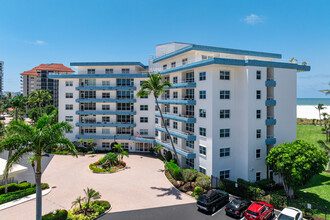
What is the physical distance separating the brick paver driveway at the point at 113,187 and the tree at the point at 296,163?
12.1 meters

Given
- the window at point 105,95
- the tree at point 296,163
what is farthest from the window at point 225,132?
the window at point 105,95

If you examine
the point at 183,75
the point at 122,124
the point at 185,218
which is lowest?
the point at 185,218

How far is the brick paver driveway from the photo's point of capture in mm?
24594

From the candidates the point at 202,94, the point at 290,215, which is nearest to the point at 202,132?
the point at 202,94

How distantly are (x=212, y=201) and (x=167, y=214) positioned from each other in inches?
211

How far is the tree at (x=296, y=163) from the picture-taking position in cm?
2409

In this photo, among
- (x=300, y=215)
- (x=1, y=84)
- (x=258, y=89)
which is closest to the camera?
(x=300, y=215)

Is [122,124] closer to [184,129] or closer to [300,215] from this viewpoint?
[184,129]

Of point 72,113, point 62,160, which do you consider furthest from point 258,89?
point 72,113

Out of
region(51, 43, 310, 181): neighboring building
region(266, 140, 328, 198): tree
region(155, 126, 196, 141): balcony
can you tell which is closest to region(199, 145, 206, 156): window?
region(51, 43, 310, 181): neighboring building

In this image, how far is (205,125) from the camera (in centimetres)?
3183

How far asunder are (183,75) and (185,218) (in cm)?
2412

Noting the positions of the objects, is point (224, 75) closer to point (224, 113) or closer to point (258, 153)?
point (224, 113)

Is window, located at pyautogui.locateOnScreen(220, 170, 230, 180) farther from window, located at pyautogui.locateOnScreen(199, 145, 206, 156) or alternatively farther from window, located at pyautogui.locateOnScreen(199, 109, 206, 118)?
window, located at pyautogui.locateOnScreen(199, 109, 206, 118)
